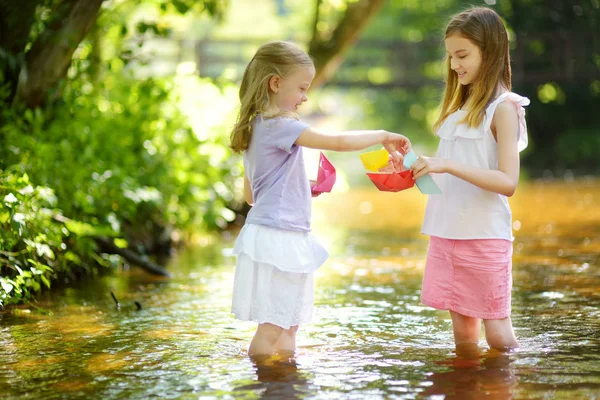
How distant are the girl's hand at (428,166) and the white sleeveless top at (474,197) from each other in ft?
0.83

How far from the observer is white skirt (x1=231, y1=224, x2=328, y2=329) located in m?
3.87

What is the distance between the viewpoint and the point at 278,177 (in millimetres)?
3934

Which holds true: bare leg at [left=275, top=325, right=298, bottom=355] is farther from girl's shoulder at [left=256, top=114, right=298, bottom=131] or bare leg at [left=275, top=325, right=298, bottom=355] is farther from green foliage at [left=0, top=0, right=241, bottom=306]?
green foliage at [left=0, top=0, right=241, bottom=306]

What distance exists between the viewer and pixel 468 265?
402 centimetres

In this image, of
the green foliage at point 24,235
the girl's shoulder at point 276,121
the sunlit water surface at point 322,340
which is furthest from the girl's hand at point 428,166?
the green foliage at point 24,235

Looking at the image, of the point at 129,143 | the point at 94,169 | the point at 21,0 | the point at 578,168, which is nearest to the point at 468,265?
the point at 94,169

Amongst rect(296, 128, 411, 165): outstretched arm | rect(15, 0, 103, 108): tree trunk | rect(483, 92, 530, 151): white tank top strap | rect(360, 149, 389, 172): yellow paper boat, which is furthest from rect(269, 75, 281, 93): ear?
rect(15, 0, 103, 108): tree trunk

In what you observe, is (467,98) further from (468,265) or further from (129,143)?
(129,143)

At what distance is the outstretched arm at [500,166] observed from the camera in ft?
12.4

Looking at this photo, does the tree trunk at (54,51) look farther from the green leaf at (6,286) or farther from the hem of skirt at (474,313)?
the hem of skirt at (474,313)

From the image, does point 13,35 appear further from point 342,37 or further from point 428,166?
point 342,37

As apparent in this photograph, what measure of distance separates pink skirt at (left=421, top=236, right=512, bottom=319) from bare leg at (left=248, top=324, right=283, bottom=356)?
0.71 metres

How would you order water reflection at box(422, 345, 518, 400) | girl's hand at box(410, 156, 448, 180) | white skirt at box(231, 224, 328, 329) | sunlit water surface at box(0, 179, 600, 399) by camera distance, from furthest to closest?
white skirt at box(231, 224, 328, 329), girl's hand at box(410, 156, 448, 180), sunlit water surface at box(0, 179, 600, 399), water reflection at box(422, 345, 518, 400)

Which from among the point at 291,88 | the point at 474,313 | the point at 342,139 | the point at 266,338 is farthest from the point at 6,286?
the point at 474,313
